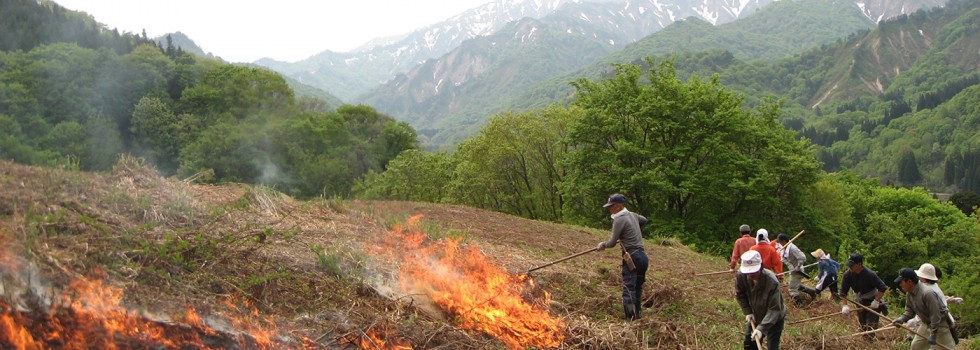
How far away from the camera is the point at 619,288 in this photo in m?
10.5

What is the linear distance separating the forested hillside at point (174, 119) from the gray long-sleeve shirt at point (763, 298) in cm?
4492

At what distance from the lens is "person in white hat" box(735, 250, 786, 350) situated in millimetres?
6695

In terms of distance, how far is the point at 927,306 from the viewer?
7.56 meters

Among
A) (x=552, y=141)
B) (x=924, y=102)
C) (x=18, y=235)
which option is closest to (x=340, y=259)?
(x=18, y=235)

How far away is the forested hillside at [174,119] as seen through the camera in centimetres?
4631

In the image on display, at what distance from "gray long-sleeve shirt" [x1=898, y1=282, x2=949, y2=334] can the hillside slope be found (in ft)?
4.17

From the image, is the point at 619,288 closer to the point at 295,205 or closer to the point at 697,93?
the point at 295,205

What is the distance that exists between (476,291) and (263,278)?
119 inches

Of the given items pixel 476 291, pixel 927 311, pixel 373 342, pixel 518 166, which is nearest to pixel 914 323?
pixel 927 311

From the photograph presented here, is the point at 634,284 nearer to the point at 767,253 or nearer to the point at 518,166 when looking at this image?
the point at 767,253

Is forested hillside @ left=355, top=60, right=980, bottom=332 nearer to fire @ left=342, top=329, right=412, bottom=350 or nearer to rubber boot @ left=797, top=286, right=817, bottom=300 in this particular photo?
rubber boot @ left=797, top=286, right=817, bottom=300

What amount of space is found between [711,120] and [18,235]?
977 inches

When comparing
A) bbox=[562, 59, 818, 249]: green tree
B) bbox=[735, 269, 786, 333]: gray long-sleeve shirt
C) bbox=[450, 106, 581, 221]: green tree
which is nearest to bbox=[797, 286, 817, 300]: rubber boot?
bbox=[735, 269, 786, 333]: gray long-sleeve shirt

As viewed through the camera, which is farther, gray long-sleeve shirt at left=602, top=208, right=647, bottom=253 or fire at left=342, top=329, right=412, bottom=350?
gray long-sleeve shirt at left=602, top=208, right=647, bottom=253
